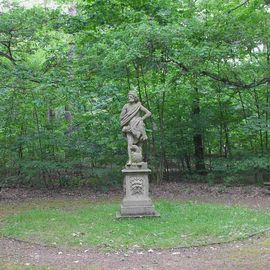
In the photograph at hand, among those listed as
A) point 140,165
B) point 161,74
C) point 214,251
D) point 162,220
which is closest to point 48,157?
point 161,74

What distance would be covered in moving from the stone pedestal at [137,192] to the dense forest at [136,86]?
3586mm

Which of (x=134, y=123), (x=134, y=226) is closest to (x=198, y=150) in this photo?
(x=134, y=123)

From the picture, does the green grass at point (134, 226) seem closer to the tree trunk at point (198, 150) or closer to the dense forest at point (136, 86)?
the dense forest at point (136, 86)

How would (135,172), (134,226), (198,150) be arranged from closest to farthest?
(134,226) < (135,172) < (198,150)

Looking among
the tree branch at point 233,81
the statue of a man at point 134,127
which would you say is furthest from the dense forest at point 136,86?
the statue of a man at point 134,127

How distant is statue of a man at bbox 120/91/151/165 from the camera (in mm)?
9844

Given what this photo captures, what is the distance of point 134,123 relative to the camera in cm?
988

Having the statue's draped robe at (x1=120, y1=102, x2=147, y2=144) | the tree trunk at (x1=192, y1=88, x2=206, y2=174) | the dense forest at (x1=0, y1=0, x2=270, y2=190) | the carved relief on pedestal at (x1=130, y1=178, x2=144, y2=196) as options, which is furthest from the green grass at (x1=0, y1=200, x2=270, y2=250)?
the tree trunk at (x1=192, y1=88, x2=206, y2=174)

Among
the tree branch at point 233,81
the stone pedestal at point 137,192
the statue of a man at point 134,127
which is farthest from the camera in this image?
the tree branch at point 233,81

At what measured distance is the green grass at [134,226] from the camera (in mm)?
7449

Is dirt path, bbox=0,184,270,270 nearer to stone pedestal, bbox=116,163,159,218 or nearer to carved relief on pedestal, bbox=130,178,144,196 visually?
stone pedestal, bbox=116,163,159,218

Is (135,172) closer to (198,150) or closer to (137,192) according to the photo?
(137,192)

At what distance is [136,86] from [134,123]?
17.7 feet

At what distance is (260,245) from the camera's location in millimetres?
6996
